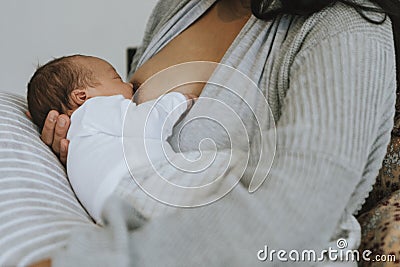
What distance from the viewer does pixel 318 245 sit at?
712 mm

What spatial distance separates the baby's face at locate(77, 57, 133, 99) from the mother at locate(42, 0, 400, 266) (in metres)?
0.04

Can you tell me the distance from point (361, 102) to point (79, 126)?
390mm

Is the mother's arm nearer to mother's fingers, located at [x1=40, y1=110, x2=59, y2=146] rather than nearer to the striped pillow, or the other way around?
the striped pillow

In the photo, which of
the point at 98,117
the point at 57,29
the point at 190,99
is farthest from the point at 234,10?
the point at 57,29

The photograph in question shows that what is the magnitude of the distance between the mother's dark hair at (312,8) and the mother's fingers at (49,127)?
34 centimetres

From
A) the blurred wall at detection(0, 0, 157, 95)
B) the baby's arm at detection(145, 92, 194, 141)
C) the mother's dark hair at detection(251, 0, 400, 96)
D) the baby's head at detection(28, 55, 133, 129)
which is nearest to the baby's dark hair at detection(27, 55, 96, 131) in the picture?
the baby's head at detection(28, 55, 133, 129)

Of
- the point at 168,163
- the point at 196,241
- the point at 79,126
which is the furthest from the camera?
the point at 79,126

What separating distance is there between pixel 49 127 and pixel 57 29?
48.3 inches

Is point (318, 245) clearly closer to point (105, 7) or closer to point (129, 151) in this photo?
point (129, 151)

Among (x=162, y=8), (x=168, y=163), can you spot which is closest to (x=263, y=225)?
(x=168, y=163)

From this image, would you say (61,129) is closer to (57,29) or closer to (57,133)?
(57,133)

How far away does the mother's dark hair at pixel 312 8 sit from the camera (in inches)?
34.7

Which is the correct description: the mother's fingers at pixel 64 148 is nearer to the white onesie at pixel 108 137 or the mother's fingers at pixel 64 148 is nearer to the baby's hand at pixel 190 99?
the white onesie at pixel 108 137

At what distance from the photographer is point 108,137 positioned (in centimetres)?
89
